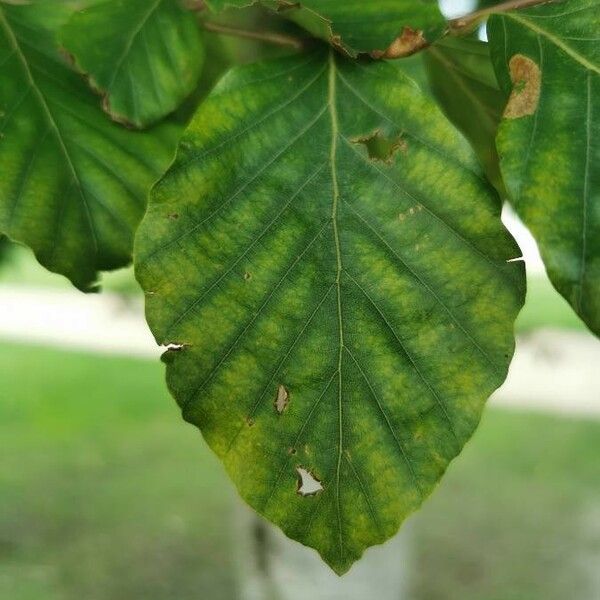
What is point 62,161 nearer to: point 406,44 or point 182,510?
point 406,44

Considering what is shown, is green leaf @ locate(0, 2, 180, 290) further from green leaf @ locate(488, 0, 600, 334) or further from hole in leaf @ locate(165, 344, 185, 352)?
green leaf @ locate(488, 0, 600, 334)

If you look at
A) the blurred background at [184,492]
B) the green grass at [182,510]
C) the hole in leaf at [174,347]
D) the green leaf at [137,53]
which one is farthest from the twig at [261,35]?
the green grass at [182,510]

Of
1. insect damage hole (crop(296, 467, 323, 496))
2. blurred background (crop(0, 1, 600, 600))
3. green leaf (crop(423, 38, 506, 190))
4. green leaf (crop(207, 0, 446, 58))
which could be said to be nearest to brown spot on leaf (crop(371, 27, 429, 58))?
green leaf (crop(207, 0, 446, 58))

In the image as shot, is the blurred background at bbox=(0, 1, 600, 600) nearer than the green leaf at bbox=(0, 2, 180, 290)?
No

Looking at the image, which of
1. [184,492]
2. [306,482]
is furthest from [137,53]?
[184,492]

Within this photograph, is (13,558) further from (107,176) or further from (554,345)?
(554,345)

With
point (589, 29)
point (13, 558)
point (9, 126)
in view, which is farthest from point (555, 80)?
point (13, 558)
